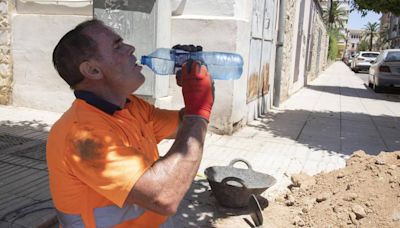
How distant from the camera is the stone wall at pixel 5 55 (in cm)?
743

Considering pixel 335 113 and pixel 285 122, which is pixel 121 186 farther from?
pixel 335 113

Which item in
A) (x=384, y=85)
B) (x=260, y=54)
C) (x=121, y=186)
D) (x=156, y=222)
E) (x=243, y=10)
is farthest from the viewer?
(x=384, y=85)

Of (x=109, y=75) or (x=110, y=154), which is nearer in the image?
(x=110, y=154)

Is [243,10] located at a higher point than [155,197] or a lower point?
higher

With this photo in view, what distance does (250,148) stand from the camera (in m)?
5.89

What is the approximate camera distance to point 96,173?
4.46 feet

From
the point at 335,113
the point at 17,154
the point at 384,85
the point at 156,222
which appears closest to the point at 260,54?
the point at 335,113

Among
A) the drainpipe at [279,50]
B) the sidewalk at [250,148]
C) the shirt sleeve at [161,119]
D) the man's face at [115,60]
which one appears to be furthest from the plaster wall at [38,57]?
the man's face at [115,60]

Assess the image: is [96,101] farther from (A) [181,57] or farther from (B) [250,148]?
(B) [250,148]

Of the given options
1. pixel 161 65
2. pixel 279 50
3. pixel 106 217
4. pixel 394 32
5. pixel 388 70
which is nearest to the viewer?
pixel 106 217

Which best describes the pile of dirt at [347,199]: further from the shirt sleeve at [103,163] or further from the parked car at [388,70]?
the parked car at [388,70]

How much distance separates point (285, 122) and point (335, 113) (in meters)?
2.20

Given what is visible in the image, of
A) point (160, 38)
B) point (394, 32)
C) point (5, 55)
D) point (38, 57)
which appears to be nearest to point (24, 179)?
point (160, 38)

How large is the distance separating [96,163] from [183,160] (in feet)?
0.97
